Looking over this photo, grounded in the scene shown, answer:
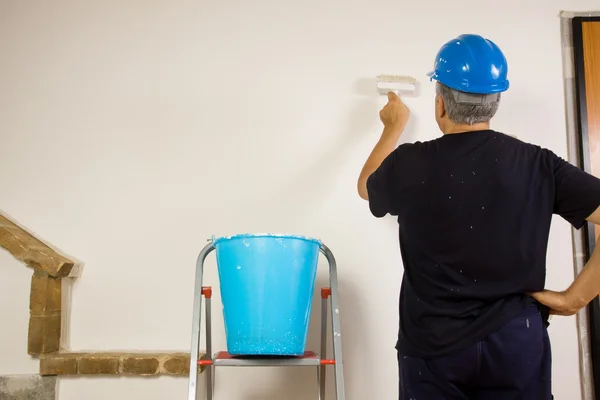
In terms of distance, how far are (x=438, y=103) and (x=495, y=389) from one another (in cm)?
72

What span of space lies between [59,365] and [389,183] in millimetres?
1439

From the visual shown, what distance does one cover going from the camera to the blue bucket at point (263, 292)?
1.65 metres

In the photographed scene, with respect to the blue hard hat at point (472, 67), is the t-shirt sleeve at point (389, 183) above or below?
below

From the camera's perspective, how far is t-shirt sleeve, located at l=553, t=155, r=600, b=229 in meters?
1.40

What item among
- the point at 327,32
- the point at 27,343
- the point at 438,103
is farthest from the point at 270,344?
the point at 327,32

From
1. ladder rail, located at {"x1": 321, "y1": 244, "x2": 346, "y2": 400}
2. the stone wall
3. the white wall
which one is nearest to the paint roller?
the white wall

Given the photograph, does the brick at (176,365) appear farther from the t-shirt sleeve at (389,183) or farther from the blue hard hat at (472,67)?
the blue hard hat at (472,67)

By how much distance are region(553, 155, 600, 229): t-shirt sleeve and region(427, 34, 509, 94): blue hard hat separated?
0.24 m

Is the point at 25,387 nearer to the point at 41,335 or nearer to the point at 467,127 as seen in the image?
the point at 41,335

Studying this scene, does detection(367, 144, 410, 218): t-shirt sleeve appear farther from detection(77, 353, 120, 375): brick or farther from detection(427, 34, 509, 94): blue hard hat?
detection(77, 353, 120, 375): brick

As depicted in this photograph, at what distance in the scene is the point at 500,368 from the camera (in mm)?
1300

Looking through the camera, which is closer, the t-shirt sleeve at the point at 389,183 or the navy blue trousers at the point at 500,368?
the navy blue trousers at the point at 500,368

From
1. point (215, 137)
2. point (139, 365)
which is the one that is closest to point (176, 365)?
point (139, 365)

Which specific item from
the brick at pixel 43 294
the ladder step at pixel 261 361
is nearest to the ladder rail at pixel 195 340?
the ladder step at pixel 261 361
